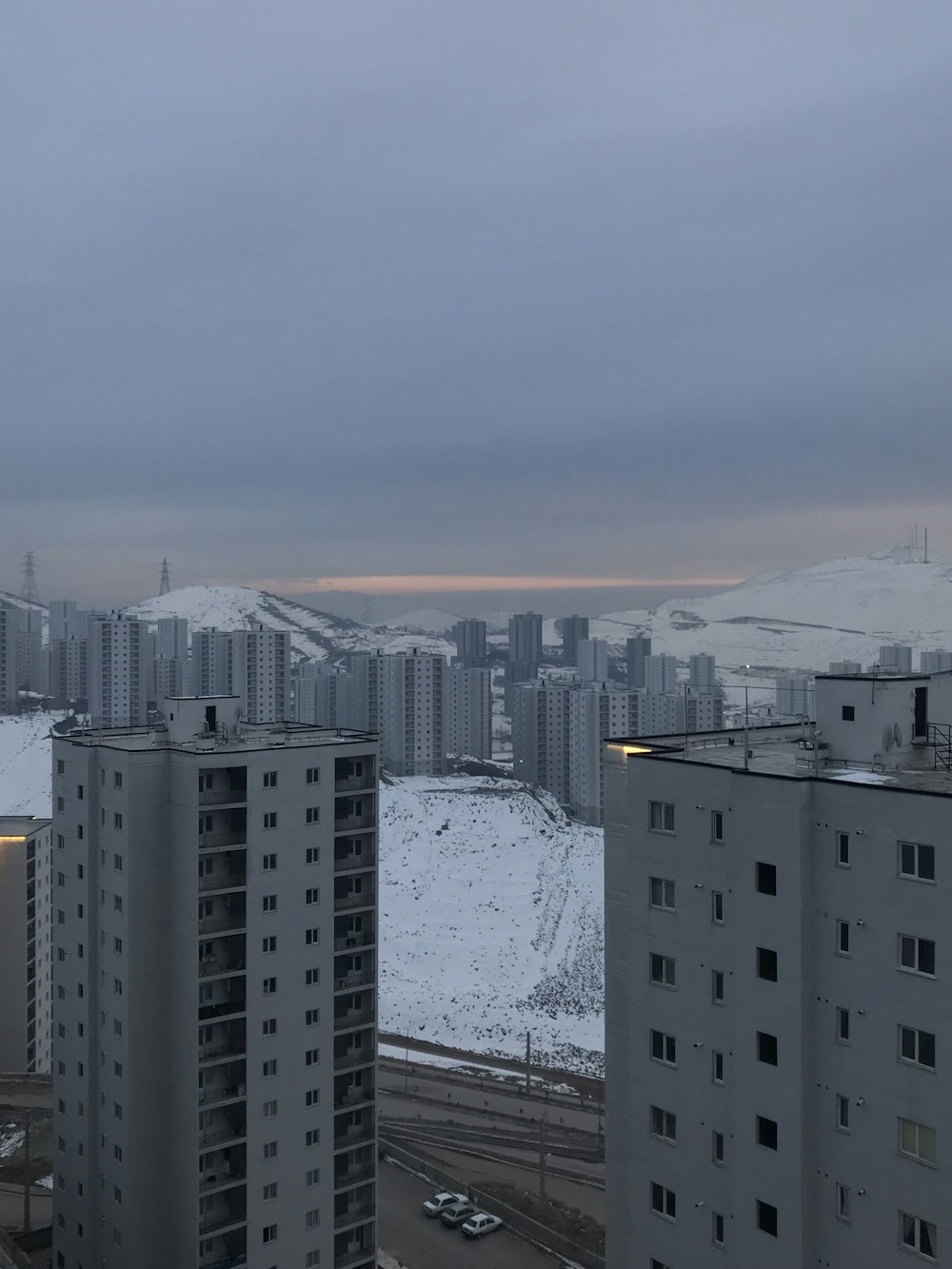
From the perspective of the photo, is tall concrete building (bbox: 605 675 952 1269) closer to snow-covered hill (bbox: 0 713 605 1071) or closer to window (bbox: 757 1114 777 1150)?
window (bbox: 757 1114 777 1150)

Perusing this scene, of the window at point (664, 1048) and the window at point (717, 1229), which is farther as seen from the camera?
the window at point (664, 1048)

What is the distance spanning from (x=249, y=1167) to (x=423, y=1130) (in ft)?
40.5

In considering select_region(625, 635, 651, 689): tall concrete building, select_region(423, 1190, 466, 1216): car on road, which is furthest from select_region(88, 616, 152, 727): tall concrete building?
select_region(423, 1190, 466, 1216): car on road

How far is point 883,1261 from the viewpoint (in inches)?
259

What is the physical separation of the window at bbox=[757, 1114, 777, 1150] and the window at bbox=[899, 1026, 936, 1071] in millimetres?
1119

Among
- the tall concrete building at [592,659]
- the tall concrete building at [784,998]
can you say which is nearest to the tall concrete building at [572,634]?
the tall concrete building at [592,659]

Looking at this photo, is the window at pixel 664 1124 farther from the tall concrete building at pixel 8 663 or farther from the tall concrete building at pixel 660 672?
the tall concrete building at pixel 660 672

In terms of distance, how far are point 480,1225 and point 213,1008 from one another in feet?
29.1

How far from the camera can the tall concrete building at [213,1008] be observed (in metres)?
13.8

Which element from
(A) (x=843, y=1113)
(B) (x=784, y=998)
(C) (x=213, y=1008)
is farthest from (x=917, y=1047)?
(C) (x=213, y=1008)

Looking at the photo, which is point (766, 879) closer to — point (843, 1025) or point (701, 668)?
point (843, 1025)

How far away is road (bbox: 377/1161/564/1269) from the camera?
18016 mm

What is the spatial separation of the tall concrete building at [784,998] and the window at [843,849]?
0.04 feet

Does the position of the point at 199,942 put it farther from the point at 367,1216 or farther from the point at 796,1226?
the point at 796,1226
